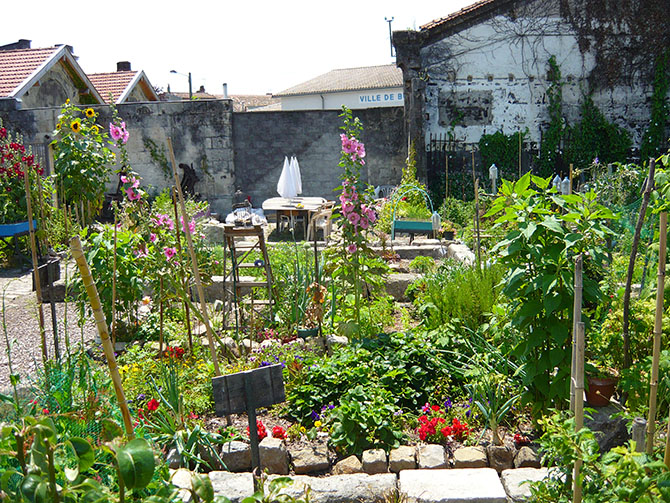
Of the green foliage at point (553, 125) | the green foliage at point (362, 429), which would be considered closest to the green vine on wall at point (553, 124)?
the green foliage at point (553, 125)

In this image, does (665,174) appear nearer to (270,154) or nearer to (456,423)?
(456,423)

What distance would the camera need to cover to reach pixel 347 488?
3123 millimetres

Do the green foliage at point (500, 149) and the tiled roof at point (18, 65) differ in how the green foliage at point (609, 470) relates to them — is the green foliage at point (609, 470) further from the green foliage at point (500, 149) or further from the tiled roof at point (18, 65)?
the tiled roof at point (18, 65)

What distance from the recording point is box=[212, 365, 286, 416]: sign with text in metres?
2.75

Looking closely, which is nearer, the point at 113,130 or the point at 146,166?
the point at 113,130

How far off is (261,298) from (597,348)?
337 centimetres

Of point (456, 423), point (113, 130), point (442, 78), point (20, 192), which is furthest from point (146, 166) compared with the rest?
point (456, 423)

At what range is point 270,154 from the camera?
13969mm

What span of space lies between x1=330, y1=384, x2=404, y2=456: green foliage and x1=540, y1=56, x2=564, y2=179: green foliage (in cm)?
1073

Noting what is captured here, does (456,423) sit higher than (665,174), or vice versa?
(665,174)

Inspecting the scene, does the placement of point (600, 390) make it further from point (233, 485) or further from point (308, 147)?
point (308, 147)

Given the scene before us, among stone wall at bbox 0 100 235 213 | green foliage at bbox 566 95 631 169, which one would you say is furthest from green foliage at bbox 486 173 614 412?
stone wall at bbox 0 100 235 213

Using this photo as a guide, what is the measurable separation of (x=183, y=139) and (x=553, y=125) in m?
7.97

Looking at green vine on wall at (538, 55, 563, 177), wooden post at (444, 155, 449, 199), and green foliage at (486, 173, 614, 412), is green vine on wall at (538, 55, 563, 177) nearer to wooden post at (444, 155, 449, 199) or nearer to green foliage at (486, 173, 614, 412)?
wooden post at (444, 155, 449, 199)
